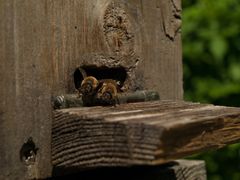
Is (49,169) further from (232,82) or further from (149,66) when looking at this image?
(232,82)

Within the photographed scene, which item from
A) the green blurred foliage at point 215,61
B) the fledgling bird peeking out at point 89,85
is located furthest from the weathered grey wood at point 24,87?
the green blurred foliage at point 215,61

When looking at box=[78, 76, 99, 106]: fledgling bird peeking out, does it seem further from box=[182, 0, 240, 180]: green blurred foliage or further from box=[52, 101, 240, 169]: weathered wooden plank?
box=[182, 0, 240, 180]: green blurred foliage

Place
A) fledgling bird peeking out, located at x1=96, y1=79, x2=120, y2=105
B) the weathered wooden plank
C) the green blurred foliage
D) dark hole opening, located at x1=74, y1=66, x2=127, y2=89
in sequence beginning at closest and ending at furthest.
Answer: the weathered wooden plank < fledgling bird peeking out, located at x1=96, y1=79, x2=120, y2=105 < dark hole opening, located at x1=74, y1=66, x2=127, y2=89 < the green blurred foliage

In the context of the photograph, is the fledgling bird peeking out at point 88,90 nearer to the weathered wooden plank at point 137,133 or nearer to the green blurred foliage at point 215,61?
the weathered wooden plank at point 137,133

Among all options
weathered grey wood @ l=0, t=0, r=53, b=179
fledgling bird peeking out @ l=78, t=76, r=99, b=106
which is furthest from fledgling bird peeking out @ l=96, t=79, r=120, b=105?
weathered grey wood @ l=0, t=0, r=53, b=179

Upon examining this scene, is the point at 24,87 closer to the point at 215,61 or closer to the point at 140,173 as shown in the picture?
the point at 140,173

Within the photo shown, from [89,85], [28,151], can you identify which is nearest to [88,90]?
[89,85]
